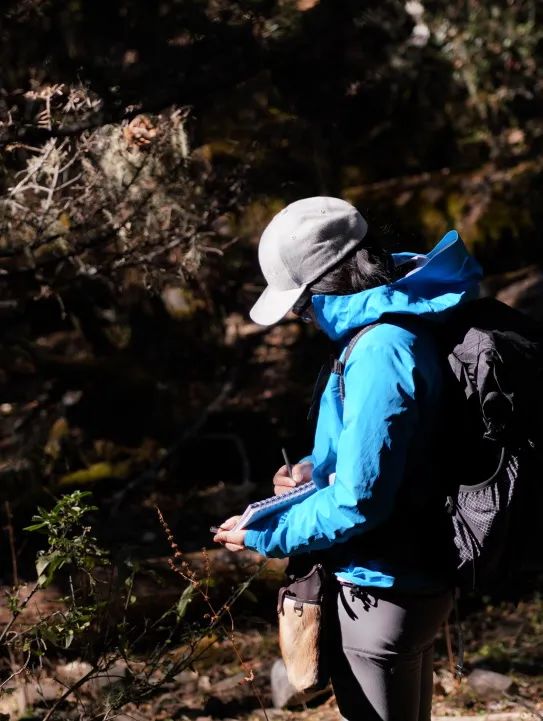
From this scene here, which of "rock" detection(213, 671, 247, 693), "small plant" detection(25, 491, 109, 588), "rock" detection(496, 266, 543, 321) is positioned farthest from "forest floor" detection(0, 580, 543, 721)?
"rock" detection(496, 266, 543, 321)

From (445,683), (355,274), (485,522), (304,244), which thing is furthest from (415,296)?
(445,683)

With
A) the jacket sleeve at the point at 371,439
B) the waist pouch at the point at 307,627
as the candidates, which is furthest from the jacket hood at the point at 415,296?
the waist pouch at the point at 307,627

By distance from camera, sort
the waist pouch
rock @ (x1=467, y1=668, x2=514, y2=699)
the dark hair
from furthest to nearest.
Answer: rock @ (x1=467, y1=668, x2=514, y2=699)
the waist pouch
the dark hair

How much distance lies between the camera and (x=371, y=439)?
8.29ft

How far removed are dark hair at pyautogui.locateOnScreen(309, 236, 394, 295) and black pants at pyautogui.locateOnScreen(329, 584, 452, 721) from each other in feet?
3.00

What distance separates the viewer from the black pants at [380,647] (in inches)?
110

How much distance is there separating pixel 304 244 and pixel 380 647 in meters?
1.25

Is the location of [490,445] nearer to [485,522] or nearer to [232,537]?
[485,522]

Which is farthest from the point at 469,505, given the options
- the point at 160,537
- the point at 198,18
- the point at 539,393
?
the point at 160,537

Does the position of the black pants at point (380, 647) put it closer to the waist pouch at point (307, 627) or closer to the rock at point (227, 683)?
the waist pouch at point (307, 627)

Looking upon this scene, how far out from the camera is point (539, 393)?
263 centimetres

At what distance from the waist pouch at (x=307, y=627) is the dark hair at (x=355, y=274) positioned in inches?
34.5

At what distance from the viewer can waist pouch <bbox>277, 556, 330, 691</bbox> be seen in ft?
9.63

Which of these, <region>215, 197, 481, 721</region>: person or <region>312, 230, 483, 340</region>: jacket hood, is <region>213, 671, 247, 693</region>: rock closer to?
<region>215, 197, 481, 721</region>: person
